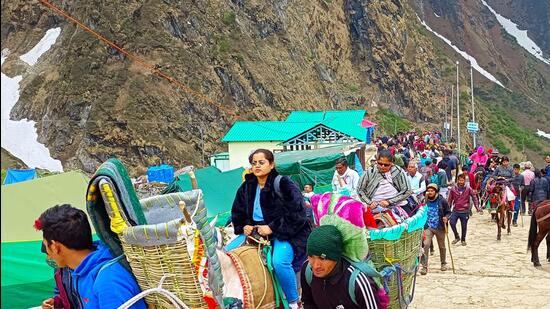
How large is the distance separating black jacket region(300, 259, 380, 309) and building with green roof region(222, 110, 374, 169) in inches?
997

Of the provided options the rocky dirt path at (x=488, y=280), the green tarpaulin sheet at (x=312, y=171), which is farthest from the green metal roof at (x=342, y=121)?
the rocky dirt path at (x=488, y=280)

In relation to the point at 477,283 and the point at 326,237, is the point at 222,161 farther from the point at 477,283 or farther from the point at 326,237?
the point at 326,237

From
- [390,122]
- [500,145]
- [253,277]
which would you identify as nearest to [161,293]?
[253,277]

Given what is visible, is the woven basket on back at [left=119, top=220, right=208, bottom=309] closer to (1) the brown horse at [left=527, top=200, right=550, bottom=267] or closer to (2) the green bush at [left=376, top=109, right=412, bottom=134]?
(1) the brown horse at [left=527, top=200, right=550, bottom=267]

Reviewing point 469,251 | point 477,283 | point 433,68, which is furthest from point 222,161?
point 433,68

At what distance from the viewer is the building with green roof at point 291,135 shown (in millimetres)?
29406

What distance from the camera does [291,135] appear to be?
3009 cm

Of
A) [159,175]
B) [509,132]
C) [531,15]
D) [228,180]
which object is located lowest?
[228,180]

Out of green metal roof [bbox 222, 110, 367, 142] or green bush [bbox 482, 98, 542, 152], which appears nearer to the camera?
green metal roof [bbox 222, 110, 367, 142]

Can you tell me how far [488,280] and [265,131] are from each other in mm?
22695

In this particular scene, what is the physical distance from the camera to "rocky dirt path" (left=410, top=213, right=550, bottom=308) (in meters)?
8.01

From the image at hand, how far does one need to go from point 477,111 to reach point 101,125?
2231 inches

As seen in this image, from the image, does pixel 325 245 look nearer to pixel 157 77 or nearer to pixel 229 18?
pixel 157 77

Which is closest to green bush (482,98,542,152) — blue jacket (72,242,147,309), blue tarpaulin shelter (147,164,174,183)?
blue tarpaulin shelter (147,164,174,183)
